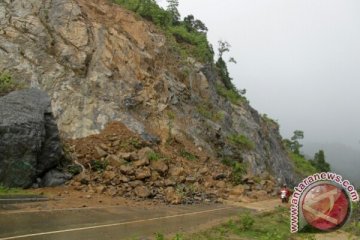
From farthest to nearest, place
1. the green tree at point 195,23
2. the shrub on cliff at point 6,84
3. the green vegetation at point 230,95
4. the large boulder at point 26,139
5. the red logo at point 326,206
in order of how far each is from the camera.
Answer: the green tree at point 195,23 → the green vegetation at point 230,95 → the shrub on cliff at point 6,84 → the large boulder at point 26,139 → the red logo at point 326,206

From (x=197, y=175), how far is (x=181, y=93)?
892cm

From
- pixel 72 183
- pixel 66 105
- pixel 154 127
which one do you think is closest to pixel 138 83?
pixel 154 127

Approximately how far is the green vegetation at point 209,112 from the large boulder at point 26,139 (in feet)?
47.5

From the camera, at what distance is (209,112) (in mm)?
34969

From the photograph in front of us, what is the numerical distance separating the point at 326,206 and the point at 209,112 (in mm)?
26968

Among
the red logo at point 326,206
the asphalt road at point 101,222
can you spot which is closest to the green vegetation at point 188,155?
the asphalt road at point 101,222

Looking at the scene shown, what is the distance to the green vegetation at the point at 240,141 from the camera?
3491 centimetres

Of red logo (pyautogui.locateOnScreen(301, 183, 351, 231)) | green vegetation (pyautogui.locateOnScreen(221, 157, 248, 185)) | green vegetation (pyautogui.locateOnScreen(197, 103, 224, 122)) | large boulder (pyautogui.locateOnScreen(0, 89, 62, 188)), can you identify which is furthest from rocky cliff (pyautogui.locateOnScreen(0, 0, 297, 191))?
red logo (pyautogui.locateOnScreen(301, 183, 351, 231))

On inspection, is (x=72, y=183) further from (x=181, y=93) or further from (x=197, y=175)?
(x=181, y=93)

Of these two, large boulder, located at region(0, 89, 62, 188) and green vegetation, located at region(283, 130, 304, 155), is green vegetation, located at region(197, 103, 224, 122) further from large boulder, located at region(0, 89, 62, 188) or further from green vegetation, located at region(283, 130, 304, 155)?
green vegetation, located at region(283, 130, 304, 155)

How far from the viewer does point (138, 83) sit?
30.0 meters

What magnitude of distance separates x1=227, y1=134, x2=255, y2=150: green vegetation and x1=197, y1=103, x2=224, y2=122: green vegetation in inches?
67.7

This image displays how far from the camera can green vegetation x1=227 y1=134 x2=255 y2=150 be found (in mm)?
34906

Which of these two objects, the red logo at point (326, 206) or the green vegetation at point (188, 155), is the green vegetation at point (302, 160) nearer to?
the green vegetation at point (188, 155)
